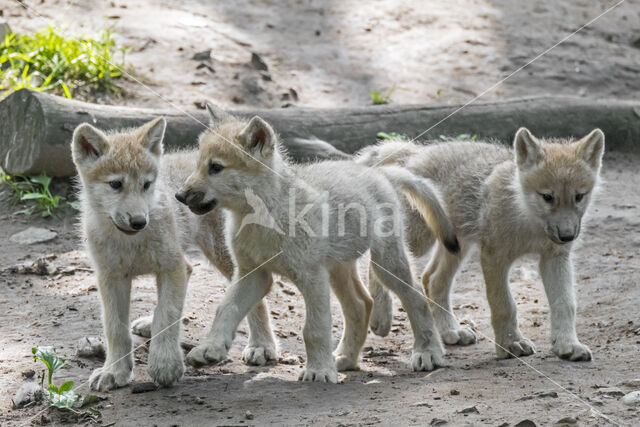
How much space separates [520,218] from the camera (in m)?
5.59

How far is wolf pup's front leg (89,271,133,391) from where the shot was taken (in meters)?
4.83

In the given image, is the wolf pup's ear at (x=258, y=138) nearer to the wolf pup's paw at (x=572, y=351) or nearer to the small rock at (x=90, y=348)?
the small rock at (x=90, y=348)

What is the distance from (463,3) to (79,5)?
5563 millimetres

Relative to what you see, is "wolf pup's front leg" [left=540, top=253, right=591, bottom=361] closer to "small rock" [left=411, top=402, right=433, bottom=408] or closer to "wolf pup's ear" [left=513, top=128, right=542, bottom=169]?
"wolf pup's ear" [left=513, top=128, right=542, bottom=169]

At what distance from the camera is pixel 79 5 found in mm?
10602

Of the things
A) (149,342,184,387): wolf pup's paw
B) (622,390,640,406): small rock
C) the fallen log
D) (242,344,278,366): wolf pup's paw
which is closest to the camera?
(622,390,640,406): small rock

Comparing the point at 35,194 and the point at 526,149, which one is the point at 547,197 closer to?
the point at 526,149

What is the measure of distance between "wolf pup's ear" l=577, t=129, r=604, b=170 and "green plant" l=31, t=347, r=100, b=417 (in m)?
3.41

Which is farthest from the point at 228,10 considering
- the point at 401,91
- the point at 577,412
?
the point at 577,412

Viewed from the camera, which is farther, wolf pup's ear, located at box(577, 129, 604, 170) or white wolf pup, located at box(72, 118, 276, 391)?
wolf pup's ear, located at box(577, 129, 604, 170)

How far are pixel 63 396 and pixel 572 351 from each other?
304cm

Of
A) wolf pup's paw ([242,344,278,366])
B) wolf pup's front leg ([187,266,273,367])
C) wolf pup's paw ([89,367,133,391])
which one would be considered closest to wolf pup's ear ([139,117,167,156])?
wolf pup's front leg ([187,266,273,367])

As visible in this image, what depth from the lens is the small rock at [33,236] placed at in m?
7.25

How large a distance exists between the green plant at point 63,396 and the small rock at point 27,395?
0.05 meters
